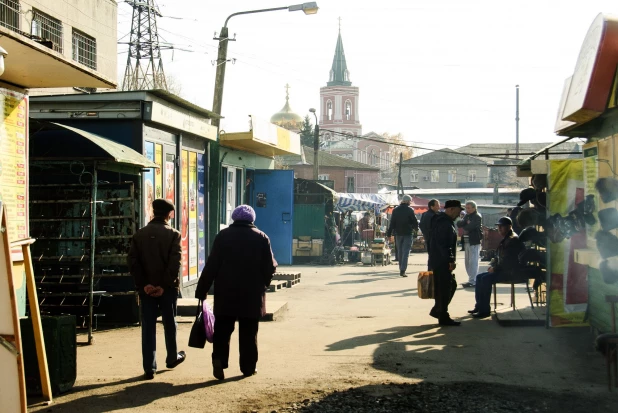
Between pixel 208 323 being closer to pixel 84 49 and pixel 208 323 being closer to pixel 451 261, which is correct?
pixel 451 261

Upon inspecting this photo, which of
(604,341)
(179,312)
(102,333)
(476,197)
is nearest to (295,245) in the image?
(179,312)

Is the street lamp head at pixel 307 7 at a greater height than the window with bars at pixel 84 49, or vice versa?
the window with bars at pixel 84 49

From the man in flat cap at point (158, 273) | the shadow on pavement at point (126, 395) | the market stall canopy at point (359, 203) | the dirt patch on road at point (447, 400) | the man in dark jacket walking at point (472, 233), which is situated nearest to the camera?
the dirt patch on road at point (447, 400)

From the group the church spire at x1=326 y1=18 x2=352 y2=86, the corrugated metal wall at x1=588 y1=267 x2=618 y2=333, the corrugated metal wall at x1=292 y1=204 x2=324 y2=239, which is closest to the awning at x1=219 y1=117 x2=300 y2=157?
the corrugated metal wall at x1=292 y1=204 x2=324 y2=239

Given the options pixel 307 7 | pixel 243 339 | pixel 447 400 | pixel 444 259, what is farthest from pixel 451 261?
pixel 307 7

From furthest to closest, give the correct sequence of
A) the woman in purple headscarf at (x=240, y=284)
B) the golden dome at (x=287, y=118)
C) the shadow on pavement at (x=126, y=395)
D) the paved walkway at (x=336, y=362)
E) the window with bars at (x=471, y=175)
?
the golden dome at (x=287, y=118) < the window with bars at (x=471, y=175) < the woman in purple headscarf at (x=240, y=284) < the paved walkway at (x=336, y=362) < the shadow on pavement at (x=126, y=395)

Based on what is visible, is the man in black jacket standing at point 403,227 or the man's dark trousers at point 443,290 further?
the man in black jacket standing at point 403,227

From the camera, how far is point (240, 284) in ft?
25.1

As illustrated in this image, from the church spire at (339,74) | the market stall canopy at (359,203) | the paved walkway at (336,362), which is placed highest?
the church spire at (339,74)

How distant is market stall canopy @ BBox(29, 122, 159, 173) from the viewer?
9781 millimetres

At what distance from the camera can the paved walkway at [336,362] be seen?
6875 millimetres

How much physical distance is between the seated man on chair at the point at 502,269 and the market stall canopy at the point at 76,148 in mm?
4986

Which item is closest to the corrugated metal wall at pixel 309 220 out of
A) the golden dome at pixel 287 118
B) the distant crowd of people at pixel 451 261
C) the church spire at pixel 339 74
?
the distant crowd of people at pixel 451 261

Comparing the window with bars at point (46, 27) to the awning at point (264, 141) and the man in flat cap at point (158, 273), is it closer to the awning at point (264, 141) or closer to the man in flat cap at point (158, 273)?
the awning at point (264, 141)
